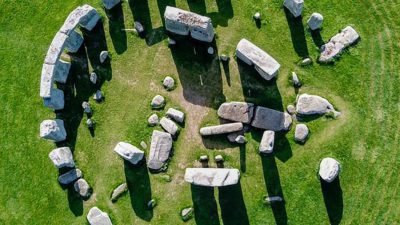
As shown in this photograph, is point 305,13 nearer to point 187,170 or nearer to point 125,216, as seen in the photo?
point 187,170

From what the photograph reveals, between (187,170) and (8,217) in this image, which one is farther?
(8,217)

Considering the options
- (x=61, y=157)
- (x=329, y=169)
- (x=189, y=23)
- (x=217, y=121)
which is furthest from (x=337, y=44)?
(x=61, y=157)

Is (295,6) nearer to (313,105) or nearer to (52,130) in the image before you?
(313,105)

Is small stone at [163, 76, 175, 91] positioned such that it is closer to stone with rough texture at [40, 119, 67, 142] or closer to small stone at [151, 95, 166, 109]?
small stone at [151, 95, 166, 109]

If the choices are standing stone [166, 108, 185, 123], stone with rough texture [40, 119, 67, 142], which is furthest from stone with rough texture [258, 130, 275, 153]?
stone with rough texture [40, 119, 67, 142]

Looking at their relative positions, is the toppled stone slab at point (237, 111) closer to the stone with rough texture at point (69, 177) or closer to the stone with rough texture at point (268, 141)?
the stone with rough texture at point (268, 141)

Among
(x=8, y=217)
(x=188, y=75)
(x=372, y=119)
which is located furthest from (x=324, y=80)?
(x=8, y=217)
